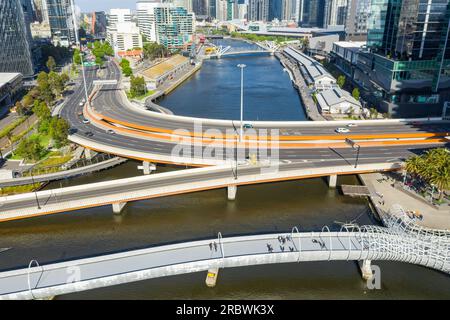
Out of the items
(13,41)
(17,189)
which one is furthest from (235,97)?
(17,189)

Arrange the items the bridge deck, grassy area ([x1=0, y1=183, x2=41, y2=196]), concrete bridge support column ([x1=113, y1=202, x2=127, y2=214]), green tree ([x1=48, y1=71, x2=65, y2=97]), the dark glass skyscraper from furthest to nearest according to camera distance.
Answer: green tree ([x1=48, y1=71, x2=65, y2=97]), the dark glass skyscraper, grassy area ([x1=0, y1=183, x2=41, y2=196]), concrete bridge support column ([x1=113, y1=202, x2=127, y2=214]), the bridge deck

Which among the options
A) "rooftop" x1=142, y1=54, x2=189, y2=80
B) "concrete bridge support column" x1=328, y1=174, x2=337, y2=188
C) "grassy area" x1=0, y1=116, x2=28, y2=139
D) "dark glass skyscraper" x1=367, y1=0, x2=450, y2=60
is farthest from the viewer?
"rooftop" x1=142, y1=54, x2=189, y2=80

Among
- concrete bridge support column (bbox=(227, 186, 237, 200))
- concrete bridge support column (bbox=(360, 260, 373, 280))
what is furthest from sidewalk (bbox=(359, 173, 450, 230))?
concrete bridge support column (bbox=(227, 186, 237, 200))

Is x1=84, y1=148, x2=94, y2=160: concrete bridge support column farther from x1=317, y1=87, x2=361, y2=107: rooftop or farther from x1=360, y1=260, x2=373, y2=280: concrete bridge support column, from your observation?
x1=317, y1=87, x2=361, y2=107: rooftop

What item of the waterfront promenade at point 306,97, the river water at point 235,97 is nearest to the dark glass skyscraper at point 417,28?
the waterfront promenade at point 306,97

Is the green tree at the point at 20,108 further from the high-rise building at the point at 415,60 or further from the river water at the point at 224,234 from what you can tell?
the high-rise building at the point at 415,60

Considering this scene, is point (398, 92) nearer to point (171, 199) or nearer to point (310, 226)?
point (310, 226)

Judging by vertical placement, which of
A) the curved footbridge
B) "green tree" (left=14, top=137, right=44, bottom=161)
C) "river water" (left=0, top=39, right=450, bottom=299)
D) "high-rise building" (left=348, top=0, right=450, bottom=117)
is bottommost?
"river water" (left=0, top=39, right=450, bottom=299)

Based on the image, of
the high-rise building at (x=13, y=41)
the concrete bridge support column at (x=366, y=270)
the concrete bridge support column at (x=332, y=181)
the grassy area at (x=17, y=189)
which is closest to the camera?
the concrete bridge support column at (x=366, y=270)
